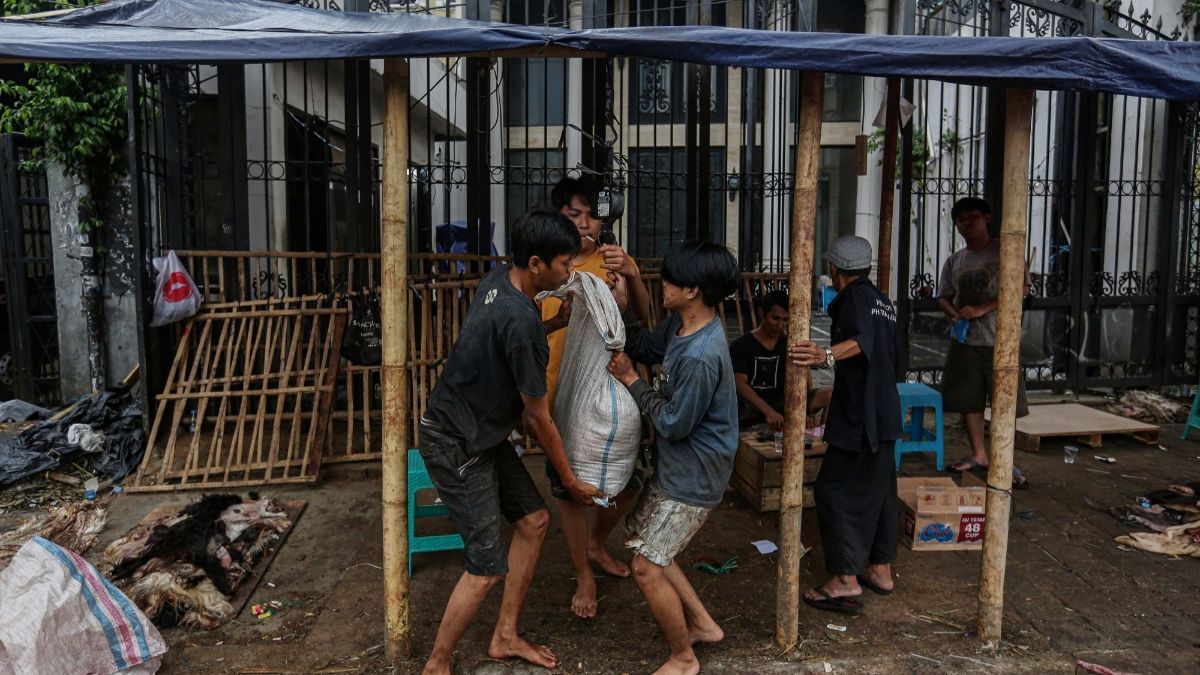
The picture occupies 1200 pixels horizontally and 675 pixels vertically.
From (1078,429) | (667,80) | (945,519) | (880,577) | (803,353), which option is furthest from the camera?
(667,80)

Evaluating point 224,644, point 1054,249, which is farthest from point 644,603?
point 1054,249

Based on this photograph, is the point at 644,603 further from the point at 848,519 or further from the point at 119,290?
the point at 119,290

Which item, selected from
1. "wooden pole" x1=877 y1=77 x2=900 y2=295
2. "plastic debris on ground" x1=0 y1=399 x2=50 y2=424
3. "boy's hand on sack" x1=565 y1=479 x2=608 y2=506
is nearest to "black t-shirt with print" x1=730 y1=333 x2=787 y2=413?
"wooden pole" x1=877 y1=77 x2=900 y2=295

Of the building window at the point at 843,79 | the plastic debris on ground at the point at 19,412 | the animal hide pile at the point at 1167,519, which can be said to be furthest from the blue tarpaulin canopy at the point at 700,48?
the building window at the point at 843,79

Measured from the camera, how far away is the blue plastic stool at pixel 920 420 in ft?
17.6

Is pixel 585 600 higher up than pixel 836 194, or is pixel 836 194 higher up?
pixel 836 194

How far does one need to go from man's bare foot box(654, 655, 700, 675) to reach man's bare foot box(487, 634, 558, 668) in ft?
1.44

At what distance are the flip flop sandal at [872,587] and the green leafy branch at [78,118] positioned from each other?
650 cm

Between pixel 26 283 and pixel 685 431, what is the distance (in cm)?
697

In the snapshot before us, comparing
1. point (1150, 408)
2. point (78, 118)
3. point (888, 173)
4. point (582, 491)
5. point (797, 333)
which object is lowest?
point (1150, 408)

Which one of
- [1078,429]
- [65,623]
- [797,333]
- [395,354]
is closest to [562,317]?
[395,354]

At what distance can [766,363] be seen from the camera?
4.62 metres

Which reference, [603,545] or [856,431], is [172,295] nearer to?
[603,545]

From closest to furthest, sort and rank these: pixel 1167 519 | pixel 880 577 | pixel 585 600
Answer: pixel 585 600 → pixel 880 577 → pixel 1167 519
